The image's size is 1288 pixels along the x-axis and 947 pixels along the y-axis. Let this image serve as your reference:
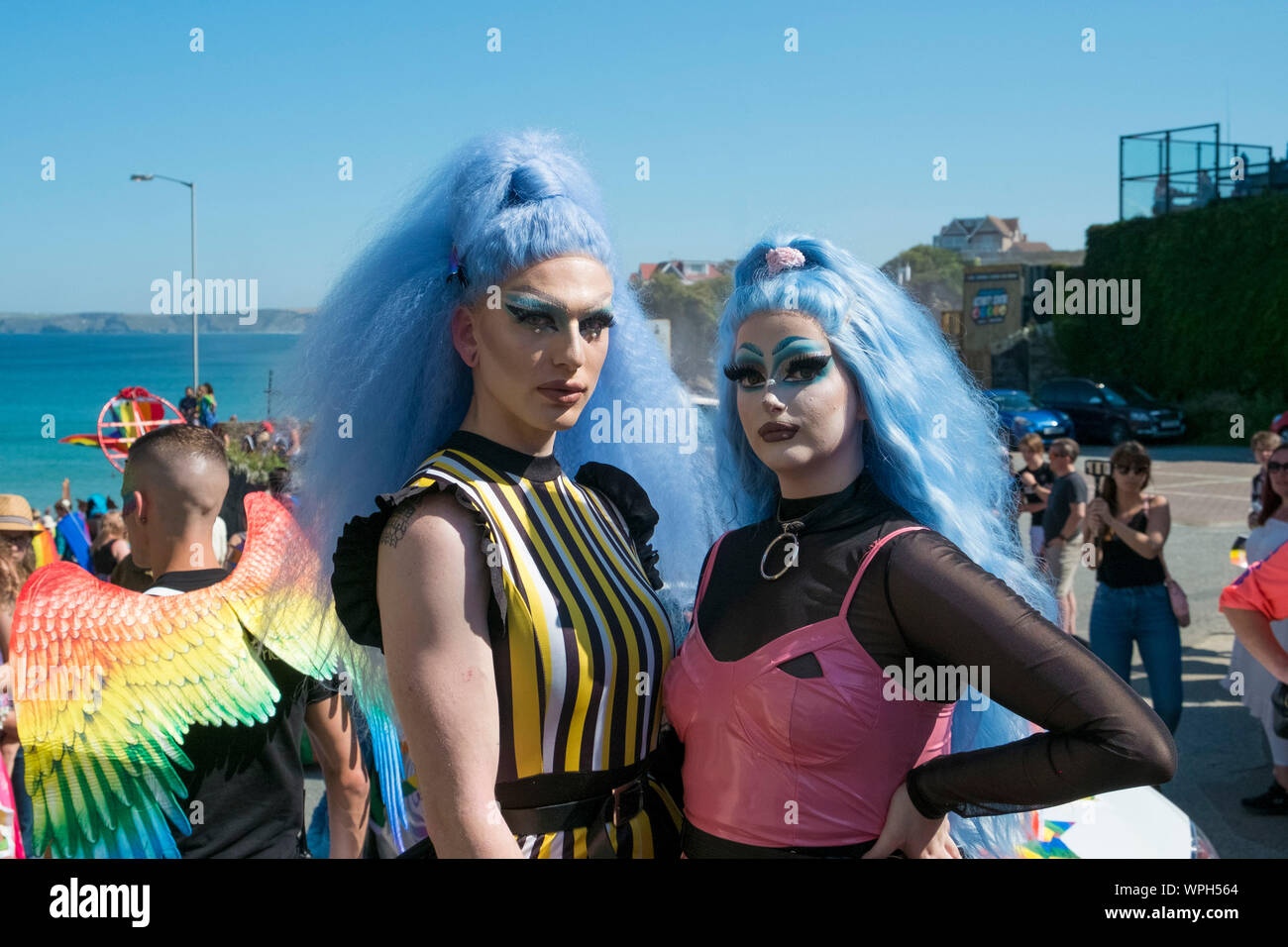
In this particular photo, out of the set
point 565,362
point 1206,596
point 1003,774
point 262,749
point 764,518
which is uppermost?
point 565,362

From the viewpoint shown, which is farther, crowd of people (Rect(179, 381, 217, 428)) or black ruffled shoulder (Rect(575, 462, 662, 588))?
crowd of people (Rect(179, 381, 217, 428))

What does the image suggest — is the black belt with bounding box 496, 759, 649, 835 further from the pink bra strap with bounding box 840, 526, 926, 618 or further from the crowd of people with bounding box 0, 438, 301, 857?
the crowd of people with bounding box 0, 438, 301, 857

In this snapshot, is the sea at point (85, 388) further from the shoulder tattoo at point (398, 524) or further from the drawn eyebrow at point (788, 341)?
the drawn eyebrow at point (788, 341)

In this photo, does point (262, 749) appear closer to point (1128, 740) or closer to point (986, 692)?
point (986, 692)

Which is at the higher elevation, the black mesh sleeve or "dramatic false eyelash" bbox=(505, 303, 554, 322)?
"dramatic false eyelash" bbox=(505, 303, 554, 322)

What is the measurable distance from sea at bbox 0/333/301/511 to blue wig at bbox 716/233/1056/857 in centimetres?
105

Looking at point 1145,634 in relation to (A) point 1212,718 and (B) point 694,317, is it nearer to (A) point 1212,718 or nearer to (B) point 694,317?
(A) point 1212,718

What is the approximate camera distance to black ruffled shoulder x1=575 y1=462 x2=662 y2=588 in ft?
7.34

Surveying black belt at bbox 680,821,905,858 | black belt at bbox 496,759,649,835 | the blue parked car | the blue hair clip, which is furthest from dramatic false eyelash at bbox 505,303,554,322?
the blue parked car

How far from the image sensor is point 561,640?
6.00 feet

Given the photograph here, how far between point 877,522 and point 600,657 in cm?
54

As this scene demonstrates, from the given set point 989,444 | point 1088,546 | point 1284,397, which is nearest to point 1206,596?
point 1088,546

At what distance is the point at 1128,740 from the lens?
1.57 m

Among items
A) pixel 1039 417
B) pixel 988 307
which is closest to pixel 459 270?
pixel 1039 417
